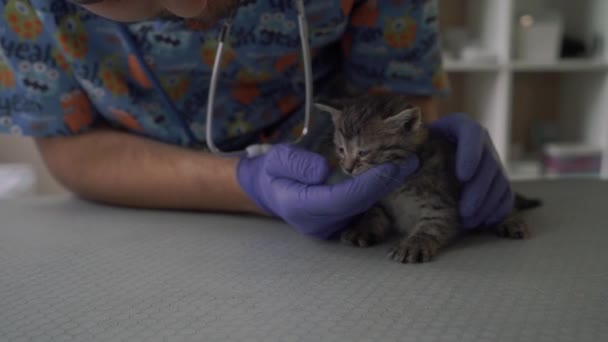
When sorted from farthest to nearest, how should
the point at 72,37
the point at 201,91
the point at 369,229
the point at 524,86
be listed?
the point at 524,86 < the point at 201,91 < the point at 72,37 < the point at 369,229

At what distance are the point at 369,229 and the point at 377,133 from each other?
0.51 feet

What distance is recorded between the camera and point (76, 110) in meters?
0.96

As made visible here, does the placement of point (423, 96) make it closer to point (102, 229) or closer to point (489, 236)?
point (489, 236)

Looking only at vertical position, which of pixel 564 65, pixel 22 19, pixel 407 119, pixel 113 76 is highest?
pixel 22 19

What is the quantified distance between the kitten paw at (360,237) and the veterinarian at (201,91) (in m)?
0.02

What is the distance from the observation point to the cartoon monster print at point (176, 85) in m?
0.96

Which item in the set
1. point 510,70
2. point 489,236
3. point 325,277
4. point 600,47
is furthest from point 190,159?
point 600,47

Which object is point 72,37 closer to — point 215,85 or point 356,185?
point 215,85

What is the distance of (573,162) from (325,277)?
5.78ft

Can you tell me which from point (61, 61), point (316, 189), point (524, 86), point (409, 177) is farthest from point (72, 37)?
point (524, 86)

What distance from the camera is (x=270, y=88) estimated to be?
40.6 inches

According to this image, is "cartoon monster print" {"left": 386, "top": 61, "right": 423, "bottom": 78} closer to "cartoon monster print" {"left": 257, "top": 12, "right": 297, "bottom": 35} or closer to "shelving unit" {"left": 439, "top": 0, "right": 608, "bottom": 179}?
"cartoon monster print" {"left": 257, "top": 12, "right": 297, "bottom": 35}

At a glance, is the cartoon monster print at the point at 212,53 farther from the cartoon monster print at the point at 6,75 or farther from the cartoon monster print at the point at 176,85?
the cartoon monster print at the point at 6,75

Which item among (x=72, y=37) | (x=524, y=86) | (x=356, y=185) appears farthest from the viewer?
(x=524, y=86)
